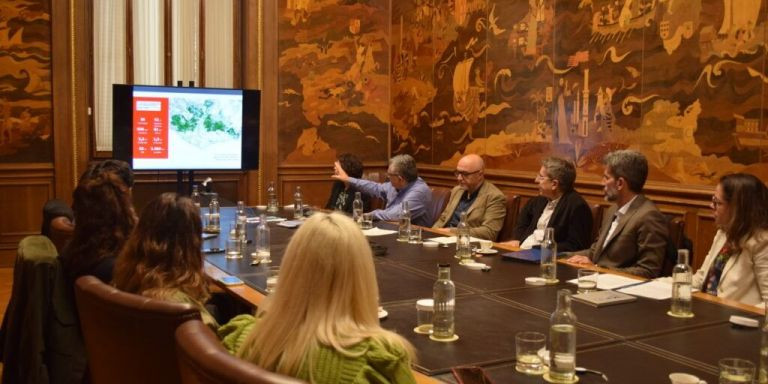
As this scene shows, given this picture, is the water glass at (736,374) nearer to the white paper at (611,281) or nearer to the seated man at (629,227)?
the white paper at (611,281)

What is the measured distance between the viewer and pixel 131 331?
210cm

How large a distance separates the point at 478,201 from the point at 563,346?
12.5 feet

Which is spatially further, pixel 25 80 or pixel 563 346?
pixel 25 80

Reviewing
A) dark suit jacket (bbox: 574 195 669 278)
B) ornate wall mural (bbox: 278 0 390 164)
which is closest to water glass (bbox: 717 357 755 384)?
dark suit jacket (bbox: 574 195 669 278)

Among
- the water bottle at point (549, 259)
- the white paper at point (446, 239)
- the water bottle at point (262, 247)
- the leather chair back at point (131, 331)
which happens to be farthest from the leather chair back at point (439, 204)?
the leather chair back at point (131, 331)

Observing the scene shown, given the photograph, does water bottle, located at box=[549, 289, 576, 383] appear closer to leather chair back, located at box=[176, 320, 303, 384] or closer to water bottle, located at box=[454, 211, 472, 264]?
leather chair back, located at box=[176, 320, 303, 384]

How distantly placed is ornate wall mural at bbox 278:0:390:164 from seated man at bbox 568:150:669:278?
193 inches

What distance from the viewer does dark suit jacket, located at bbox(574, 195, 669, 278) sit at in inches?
163

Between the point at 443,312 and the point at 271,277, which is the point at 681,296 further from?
the point at 271,277

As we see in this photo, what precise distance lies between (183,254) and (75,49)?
5949mm

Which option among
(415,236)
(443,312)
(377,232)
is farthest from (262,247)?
(443,312)

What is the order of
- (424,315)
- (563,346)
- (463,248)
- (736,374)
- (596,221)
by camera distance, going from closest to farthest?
(736,374)
(563,346)
(424,315)
(463,248)
(596,221)

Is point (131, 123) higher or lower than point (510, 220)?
higher

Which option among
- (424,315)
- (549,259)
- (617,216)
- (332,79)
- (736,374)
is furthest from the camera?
(332,79)
